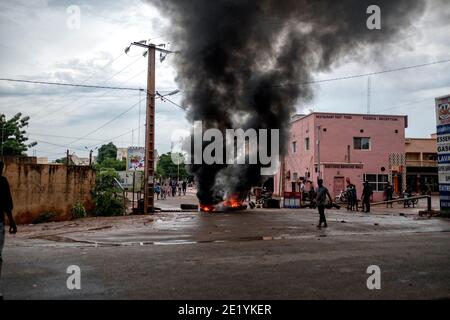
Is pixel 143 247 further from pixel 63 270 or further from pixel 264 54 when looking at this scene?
pixel 264 54

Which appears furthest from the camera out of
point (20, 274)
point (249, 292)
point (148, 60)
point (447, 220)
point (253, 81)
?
point (253, 81)

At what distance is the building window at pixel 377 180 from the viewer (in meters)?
33.8

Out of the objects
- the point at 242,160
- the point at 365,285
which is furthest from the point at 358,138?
the point at 365,285

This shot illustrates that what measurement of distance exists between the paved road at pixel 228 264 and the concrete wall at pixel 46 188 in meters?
4.59

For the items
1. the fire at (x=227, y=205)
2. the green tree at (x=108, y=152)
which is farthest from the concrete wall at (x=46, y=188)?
the green tree at (x=108, y=152)

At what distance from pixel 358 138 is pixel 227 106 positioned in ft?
55.1

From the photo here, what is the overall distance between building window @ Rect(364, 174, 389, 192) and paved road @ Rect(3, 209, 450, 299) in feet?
74.9

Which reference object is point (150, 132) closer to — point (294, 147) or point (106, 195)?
point (106, 195)

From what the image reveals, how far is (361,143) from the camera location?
34.4 m

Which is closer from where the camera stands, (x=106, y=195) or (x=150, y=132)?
(x=106, y=195)

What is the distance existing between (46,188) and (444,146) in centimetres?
1672

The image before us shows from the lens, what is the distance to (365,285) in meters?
5.39

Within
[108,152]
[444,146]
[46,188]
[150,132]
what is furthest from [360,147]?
[108,152]

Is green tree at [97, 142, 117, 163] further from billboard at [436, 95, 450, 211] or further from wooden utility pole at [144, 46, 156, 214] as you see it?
billboard at [436, 95, 450, 211]
